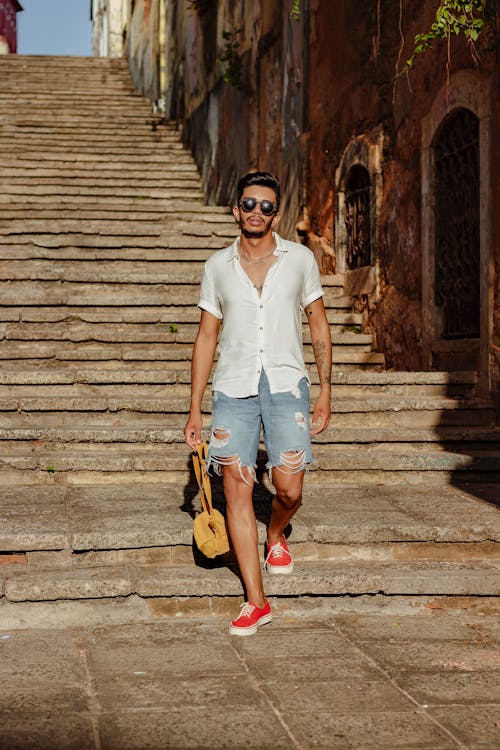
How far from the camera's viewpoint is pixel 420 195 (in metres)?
9.62

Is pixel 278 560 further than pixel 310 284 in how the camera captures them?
Yes

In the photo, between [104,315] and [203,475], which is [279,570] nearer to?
[203,475]

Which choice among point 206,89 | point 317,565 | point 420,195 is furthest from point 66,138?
point 317,565

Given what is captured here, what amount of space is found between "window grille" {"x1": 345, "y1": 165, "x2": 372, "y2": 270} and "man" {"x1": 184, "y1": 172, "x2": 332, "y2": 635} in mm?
6288

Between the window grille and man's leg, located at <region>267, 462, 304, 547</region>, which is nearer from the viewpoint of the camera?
man's leg, located at <region>267, 462, 304, 547</region>

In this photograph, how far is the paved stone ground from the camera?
3.25 m

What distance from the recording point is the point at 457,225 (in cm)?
903

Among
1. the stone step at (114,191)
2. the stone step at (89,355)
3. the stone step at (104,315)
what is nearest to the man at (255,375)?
the stone step at (89,355)

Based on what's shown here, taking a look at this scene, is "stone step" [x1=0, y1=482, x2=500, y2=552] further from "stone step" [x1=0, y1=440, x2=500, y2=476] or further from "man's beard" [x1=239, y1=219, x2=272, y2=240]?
"man's beard" [x1=239, y1=219, x2=272, y2=240]

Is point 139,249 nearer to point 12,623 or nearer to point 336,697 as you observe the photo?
point 12,623

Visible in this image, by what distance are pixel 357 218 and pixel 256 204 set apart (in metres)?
6.98

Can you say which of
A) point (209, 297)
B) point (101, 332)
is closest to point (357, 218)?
point (101, 332)

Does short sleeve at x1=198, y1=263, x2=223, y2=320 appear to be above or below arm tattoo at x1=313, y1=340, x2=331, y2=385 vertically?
above

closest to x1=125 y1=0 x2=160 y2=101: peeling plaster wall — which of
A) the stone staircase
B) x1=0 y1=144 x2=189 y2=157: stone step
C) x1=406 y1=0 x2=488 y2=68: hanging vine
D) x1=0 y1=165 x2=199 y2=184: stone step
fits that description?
x1=0 y1=144 x2=189 y2=157: stone step
